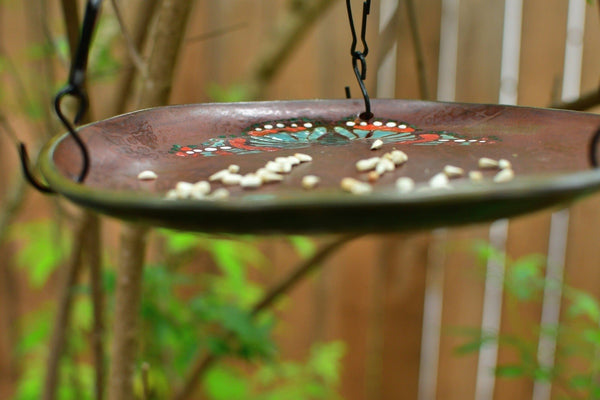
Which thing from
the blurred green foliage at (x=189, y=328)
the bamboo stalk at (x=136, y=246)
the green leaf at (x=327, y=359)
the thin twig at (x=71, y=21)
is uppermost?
the thin twig at (x=71, y=21)

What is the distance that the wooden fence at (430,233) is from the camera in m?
1.34

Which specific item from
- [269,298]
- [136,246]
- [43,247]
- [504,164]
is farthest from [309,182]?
[43,247]

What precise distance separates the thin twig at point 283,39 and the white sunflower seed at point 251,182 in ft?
2.73

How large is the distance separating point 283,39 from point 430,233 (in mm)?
497

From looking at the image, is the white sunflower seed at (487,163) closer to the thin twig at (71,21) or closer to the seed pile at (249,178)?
the seed pile at (249,178)

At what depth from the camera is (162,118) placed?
56 cm

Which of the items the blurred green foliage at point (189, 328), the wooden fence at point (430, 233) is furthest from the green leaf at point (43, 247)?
the wooden fence at point (430, 233)

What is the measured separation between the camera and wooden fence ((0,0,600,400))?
4.38ft

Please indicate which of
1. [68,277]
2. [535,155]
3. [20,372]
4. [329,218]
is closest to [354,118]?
[535,155]

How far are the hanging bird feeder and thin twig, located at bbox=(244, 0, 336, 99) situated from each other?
60cm

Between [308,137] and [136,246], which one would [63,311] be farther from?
[308,137]

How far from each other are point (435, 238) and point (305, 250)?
0.35 m

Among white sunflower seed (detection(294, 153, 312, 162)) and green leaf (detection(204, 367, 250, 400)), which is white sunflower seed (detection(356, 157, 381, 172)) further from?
green leaf (detection(204, 367, 250, 400))

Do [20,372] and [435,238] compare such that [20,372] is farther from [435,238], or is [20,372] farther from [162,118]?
[162,118]
